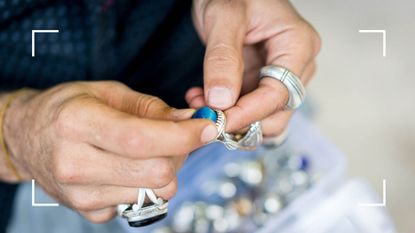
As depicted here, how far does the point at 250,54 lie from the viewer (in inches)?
29.9

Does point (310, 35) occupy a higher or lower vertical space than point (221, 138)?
higher

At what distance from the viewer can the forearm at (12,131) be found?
666mm

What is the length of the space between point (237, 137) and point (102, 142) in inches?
7.4

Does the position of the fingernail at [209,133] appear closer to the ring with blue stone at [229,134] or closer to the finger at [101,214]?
the ring with blue stone at [229,134]

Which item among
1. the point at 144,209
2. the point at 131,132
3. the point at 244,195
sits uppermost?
the point at 131,132

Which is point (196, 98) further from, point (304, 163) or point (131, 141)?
point (304, 163)

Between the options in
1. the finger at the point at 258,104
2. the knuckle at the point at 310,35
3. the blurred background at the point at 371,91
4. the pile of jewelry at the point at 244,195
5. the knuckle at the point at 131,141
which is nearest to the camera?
the knuckle at the point at 131,141

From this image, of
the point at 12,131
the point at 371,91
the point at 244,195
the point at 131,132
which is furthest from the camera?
the point at 371,91

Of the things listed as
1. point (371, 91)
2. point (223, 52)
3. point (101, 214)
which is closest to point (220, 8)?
point (223, 52)

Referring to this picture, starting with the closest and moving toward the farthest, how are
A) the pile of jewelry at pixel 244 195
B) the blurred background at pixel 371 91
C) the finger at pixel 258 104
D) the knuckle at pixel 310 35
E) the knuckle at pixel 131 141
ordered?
the knuckle at pixel 131 141
the finger at pixel 258 104
the knuckle at pixel 310 35
the pile of jewelry at pixel 244 195
the blurred background at pixel 371 91

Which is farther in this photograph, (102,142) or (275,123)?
(275,123)

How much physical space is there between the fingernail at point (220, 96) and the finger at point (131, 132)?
6 centimetres

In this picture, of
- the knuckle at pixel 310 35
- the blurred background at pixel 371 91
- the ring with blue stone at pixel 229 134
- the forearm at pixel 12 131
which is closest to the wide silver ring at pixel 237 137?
the ring with blue stone at pixel 229 134

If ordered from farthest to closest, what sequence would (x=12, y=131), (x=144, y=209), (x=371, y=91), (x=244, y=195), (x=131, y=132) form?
1. (x=371, y=91)
2. (x=244, y=195)
3. (x=12, y=131)
4. (x=144, y=209)
5. (x=131, y=132)
